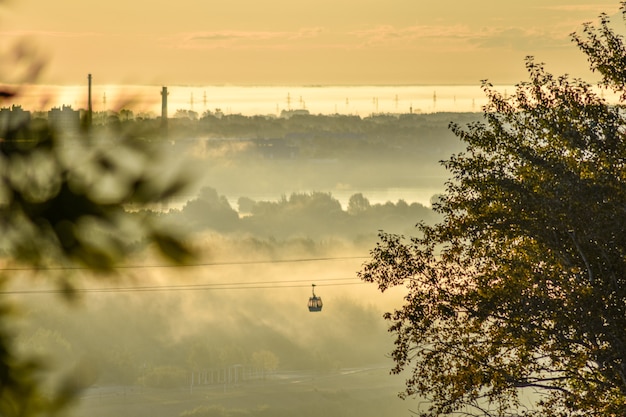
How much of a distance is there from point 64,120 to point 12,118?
0.43 feet

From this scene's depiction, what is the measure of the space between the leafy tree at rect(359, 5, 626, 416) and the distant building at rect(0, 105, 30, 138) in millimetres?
18082

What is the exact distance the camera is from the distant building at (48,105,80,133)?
2293 millimetres

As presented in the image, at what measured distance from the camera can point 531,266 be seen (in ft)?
68.6

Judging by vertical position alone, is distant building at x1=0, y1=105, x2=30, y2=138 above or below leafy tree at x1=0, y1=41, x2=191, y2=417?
above

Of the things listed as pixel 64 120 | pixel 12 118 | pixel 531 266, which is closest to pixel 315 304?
pixel 531 266

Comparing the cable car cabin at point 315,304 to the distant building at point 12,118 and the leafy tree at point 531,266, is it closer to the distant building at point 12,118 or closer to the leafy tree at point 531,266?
the leafy tree at point 531,266

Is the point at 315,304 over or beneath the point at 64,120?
beneath

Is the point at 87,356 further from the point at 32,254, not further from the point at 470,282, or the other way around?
the point at 470,282

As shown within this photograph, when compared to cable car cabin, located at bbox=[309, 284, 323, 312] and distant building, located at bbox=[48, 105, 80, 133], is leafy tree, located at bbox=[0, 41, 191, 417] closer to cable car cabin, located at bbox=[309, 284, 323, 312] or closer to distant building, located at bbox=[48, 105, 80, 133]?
distant building, located at bbox=[48, 105, 80, 133]

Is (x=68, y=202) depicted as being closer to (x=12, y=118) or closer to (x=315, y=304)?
(x=12, y=118)

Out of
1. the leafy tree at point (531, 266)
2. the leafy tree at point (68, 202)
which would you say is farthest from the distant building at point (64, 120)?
the leafy tree at point (531, 266)

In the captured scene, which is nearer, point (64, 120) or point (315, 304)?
point (64, 120)

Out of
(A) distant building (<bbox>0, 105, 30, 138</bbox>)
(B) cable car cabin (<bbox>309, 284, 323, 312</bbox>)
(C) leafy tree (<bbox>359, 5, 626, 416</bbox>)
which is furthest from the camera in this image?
(B) cable car cabin (<bbox>309, 284, 323, 312</bbox>)

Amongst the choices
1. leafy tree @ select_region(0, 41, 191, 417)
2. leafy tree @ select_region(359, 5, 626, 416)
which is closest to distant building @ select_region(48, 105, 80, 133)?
leafy tree @ select_region(0, 41, 191, 417)
